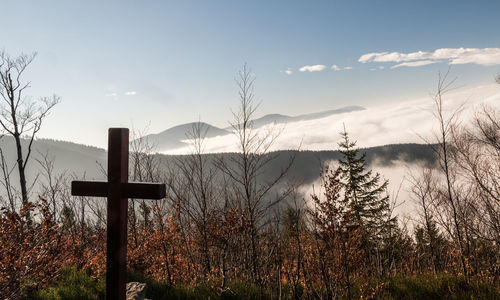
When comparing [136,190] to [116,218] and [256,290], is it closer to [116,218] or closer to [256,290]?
[116,218]

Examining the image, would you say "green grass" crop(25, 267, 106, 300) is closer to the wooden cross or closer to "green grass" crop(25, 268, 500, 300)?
"green grass" crop(25, 268, 500, 300)

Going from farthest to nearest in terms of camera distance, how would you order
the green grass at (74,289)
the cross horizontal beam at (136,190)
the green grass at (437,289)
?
the green grass at (74,289)
the green grass at (437,289)
the cross horizontal beam at (136,190)

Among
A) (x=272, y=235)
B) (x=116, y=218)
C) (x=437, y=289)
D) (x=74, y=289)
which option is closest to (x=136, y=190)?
(x=116, y=218)

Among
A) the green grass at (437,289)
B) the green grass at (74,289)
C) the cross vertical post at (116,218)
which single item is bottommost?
the green grass at (437,289)

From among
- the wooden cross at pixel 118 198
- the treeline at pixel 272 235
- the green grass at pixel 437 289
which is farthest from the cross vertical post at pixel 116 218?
the green grass at pixel 437 289

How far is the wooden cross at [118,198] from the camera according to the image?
2.81 metres

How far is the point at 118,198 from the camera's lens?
2.85 metres

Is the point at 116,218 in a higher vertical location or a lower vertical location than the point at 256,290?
higher

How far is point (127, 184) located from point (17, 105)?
50.2ft

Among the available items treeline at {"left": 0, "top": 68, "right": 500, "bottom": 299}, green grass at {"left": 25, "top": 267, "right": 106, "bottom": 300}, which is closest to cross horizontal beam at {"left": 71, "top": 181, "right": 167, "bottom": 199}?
treeline at {"left": 0, "top": 68, "right": 500, "bottom": 299}

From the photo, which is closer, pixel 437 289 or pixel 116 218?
pixel 116 218

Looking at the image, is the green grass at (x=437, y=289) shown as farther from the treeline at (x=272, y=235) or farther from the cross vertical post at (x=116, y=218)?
the cross vertical post at (x=116, y=218)

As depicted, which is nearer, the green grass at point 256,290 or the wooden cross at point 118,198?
the wooden cross at point 118,198

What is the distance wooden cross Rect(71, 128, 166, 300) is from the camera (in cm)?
281
